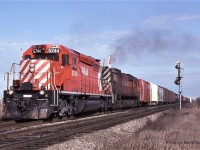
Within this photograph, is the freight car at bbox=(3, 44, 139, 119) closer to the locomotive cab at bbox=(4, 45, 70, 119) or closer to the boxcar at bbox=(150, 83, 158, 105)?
the locomotive cab at bbox=(4, 45, 70, 119)

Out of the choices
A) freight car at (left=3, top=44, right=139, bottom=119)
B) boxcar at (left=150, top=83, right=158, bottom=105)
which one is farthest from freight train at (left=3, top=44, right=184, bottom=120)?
boxcar at (left=150, top=83, right=158, bottom=105)

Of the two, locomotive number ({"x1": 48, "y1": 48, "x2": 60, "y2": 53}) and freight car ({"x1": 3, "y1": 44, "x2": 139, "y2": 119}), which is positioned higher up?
locomotive number ({"x1": 48, "y1": 48, "x2": 60, "y2": 53})

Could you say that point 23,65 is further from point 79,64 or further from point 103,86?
point 103,86

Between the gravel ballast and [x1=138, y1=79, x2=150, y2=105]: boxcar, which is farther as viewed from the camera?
[x1=138, y1=79, x2=150, y2=105]: boxcar

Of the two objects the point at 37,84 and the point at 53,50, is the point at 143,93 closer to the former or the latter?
the point at 53,50

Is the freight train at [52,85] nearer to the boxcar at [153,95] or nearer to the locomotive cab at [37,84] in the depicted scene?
the locomotive cab at [37,84]

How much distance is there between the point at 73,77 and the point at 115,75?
43.2 feet

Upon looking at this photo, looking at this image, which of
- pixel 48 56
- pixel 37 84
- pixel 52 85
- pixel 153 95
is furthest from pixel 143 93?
pixel 37 84

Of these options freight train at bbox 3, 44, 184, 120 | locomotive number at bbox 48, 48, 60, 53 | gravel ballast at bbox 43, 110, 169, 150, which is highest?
locomotive number at bbox 48, 48, 60, 53

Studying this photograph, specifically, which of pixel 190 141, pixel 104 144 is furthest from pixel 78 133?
pixel 190 141

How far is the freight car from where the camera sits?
57.8 ft

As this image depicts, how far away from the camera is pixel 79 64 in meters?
22.2

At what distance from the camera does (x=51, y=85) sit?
18672mm

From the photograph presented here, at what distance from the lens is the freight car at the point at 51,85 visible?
17.6m
